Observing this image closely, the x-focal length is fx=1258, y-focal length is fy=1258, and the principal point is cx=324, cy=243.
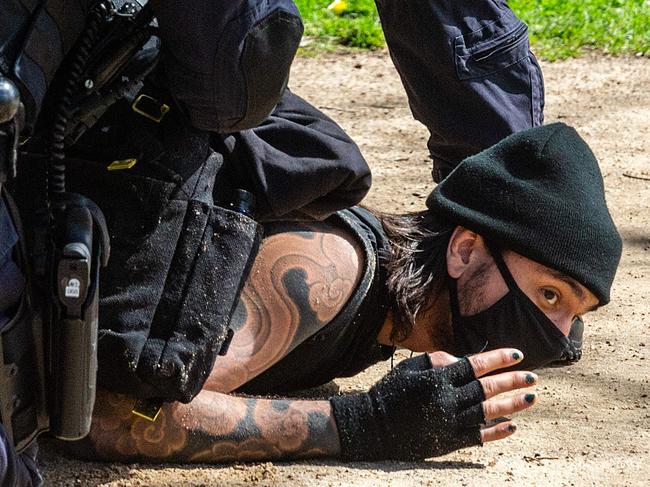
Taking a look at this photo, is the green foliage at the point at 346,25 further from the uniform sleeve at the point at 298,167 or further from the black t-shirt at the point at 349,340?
the uniform sleeve at the point at 298,167

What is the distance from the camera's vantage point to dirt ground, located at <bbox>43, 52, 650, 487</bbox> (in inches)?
112

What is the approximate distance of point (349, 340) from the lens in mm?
3244

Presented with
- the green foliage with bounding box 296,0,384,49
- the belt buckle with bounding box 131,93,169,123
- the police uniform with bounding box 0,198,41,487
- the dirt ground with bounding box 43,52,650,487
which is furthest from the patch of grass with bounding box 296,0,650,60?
the police uniform with bounding box 0,198,41,487

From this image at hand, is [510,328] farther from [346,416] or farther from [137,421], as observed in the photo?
[137,421]

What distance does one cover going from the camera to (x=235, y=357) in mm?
2947

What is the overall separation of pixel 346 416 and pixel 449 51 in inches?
52.4

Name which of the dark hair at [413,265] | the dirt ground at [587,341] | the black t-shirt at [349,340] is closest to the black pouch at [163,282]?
the dirt ground at [587,341]

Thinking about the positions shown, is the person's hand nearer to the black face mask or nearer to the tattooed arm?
the tattooed arm

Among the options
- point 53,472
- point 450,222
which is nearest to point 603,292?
point 450,222

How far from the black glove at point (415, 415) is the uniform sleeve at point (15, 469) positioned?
2.71 ft

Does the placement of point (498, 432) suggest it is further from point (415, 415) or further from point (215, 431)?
point (215, 431)

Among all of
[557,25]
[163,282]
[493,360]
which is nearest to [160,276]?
[163,282]

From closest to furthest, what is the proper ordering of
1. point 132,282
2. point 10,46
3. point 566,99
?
1. point 10,46
2. point 132,282
3. point 566,99

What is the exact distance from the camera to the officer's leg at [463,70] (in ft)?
12.4
